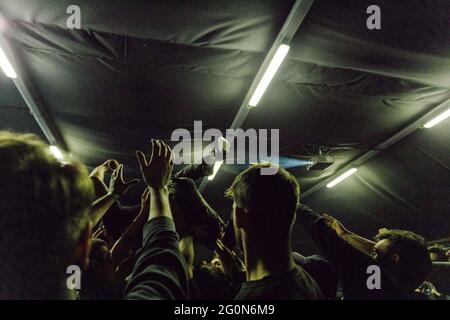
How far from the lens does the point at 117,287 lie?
1843 mm

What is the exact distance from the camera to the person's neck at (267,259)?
4.24 feet

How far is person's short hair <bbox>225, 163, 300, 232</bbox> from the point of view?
1.36m

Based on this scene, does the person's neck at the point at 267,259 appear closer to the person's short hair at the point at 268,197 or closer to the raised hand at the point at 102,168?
the person's short hair at the point at 268,197

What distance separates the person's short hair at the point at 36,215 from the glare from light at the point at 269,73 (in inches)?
113

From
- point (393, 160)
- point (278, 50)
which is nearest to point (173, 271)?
point (278, 50)

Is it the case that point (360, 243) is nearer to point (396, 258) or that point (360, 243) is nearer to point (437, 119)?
point (396, 258)

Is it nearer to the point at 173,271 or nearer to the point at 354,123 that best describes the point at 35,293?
the point at 173,271

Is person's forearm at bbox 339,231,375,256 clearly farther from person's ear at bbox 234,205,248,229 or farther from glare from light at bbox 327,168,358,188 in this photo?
glare from light at bbox 327,168,358,188

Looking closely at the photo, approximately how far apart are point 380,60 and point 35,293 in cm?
379

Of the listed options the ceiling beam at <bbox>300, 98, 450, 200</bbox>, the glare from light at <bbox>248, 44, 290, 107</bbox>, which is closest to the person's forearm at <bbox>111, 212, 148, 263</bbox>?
the glare from light at <bbox>248, 44, 290, 107</bbox>

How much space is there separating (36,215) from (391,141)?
6.13 m

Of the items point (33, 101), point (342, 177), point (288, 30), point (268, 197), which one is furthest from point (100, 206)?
point (342, 177)

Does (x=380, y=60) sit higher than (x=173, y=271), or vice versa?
(x=380, y=60)

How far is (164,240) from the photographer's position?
1.03 metres
